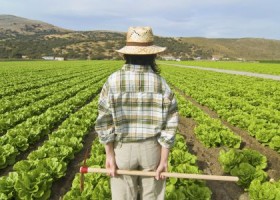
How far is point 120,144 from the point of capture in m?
3.49

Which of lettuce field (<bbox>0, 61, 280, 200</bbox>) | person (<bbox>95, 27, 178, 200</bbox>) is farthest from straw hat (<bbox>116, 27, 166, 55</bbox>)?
lettuce field (<bbox>0, 61, 280, 200</bbox>)

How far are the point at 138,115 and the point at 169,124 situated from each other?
1.04 feet

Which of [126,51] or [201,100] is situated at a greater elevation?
[126,51]

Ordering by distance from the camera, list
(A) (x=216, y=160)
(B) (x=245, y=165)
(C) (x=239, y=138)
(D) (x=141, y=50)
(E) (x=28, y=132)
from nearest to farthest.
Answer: (D) (x=141, y=50) < (B) (x=245, y=165) < (A) (x=216, y=160) < (C) (x=239, y=138) < (E) (x=28, y=132)

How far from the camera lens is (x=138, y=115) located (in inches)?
134

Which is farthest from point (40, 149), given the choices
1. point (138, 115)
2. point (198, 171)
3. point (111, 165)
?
point (138, 115)

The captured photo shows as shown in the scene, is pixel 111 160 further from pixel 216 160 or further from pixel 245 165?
pixel 216 160

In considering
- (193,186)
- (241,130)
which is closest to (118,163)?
(193,186)

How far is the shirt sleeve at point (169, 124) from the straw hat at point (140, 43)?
0.40 meters

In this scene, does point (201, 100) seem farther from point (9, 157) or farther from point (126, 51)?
point (126, 51)

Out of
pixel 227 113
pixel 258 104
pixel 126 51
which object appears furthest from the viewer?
pixel 258 104

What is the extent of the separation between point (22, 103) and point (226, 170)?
1147 cm

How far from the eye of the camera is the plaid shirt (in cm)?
334

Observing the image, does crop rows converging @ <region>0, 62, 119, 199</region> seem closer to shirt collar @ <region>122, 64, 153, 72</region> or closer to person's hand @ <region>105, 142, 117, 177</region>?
person's hand @ <region>105, 142, 117, 177</region>
